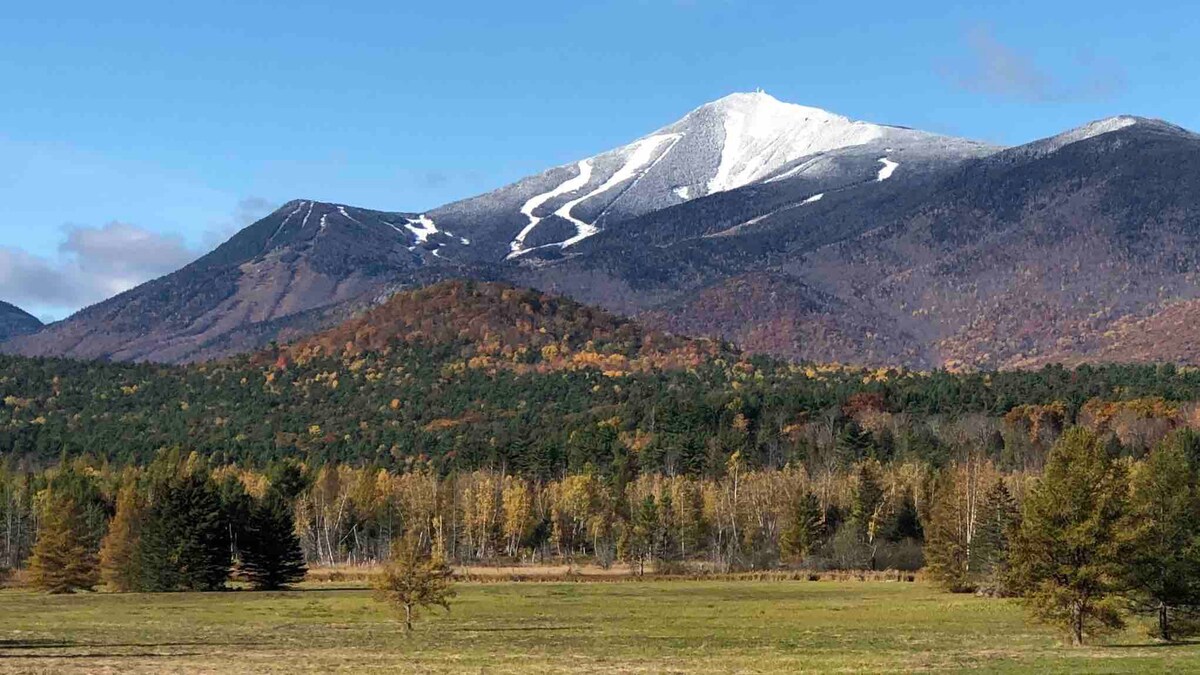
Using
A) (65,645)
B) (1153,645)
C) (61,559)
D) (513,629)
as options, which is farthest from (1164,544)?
(61,559)

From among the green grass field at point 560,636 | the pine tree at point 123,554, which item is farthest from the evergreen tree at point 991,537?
the pine tree at point 123,554

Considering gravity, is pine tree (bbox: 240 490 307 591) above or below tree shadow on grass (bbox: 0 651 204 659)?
above

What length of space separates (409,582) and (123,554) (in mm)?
48095

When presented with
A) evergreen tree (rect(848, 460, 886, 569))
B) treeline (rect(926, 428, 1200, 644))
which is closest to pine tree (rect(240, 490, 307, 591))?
evergreen tree (rect(848, 460, 886, 569))

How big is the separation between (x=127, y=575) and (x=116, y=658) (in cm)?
6094

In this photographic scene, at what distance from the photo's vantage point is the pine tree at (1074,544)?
5619cm

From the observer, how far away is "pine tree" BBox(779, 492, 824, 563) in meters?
138

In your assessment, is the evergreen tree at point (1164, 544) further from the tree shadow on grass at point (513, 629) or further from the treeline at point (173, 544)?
the treeline at point (173, 544)

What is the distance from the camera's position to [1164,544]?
6019 cm

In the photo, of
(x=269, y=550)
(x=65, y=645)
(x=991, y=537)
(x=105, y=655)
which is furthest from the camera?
(x=269, y=550)

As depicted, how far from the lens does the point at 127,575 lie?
365ft

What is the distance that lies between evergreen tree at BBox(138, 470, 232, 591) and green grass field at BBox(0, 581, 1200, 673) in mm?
8358

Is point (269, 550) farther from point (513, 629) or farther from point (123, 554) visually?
point (513, 629)

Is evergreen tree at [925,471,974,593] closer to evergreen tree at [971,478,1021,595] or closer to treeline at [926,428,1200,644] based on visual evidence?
evergreen tree at [971,478,1021,595]
